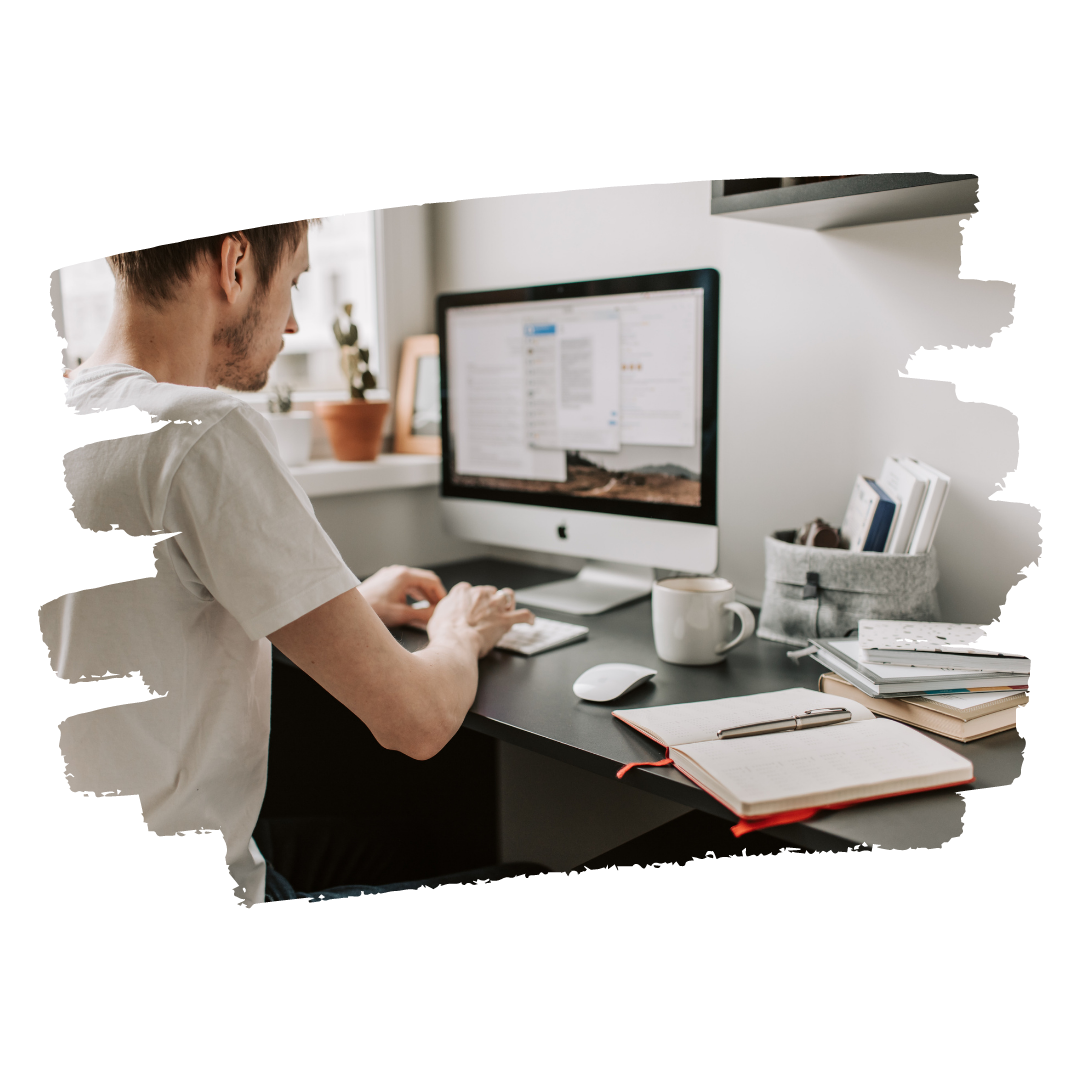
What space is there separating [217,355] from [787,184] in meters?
0.70

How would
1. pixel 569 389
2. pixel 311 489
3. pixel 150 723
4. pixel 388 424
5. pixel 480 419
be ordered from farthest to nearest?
pixel 388 424, pixel 311 489, pixel 480 419, pixel 569 389, pixel 150 723

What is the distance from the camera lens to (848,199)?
1017 millimetres

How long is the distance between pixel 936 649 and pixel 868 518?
10.8 inches

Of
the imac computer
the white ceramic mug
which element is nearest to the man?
the white ceramic mug

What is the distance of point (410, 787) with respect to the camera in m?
1.50

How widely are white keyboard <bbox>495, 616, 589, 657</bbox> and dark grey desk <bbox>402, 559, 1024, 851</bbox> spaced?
12mm

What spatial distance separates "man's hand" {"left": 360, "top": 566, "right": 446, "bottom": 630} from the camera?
1.27 meters

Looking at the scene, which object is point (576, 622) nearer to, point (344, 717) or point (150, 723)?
point (344, 717)

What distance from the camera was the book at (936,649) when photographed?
88 centimetres

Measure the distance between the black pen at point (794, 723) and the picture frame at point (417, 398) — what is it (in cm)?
114

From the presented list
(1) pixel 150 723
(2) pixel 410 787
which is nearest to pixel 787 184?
(1) pixel 150 723

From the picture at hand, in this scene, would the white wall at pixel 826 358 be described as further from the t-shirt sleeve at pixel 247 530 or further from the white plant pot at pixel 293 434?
the t-shirt sleeve at pixel 247 530

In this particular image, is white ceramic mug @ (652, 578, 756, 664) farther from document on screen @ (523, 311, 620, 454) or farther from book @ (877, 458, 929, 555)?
document on screen @ (523, 311, 620, 454)

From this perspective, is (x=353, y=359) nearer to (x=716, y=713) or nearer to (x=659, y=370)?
(x=659, y=370)
